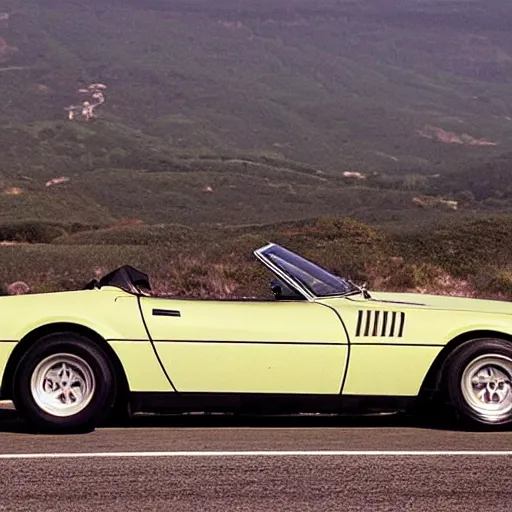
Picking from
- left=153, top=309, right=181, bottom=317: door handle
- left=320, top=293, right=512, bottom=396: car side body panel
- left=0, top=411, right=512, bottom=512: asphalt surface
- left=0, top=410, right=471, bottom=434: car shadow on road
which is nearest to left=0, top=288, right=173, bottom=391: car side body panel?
left=153, top=309, right=181, bottom=317: door handle

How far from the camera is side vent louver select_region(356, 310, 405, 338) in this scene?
6.55 meters

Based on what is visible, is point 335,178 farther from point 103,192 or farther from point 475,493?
point 475,493

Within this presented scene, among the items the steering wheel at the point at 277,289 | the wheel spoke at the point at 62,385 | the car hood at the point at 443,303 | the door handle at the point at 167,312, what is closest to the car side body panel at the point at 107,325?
the door handle at the point at 167,312

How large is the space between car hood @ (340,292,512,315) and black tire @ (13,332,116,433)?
1.69m

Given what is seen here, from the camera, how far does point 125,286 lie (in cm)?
688

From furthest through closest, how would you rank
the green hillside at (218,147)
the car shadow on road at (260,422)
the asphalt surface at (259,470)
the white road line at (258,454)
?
the green hillside at (218,147)
the car shadow on road at (260,422)
the white road line at (258,454)
the asphalt surface at (259,470)

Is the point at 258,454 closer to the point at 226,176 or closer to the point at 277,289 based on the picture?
the point at 277,289

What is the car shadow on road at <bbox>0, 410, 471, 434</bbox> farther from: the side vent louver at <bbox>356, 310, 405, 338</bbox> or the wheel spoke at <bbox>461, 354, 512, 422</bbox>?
the side vent louver at <bbox>356, 310, 405, 338</bbox>

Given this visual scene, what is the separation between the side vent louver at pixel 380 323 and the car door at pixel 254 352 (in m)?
0.14

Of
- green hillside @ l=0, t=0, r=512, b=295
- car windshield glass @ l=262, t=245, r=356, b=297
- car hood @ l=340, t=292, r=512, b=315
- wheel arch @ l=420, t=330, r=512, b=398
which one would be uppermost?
green hillside @ l=0, t=0, r=512, b=295

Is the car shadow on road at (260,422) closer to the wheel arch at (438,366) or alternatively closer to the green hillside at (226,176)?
the wheel arch at (438,366)

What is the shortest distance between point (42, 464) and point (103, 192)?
236ft

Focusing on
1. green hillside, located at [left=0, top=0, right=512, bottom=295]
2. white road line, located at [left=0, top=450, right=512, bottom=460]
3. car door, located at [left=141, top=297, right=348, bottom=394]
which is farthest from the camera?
green hillside, located at [left=0, top=0, right=512, bottom=295]

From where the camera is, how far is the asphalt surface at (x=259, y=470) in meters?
5.09
